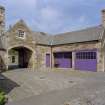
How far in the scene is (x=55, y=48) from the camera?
33.8 metres

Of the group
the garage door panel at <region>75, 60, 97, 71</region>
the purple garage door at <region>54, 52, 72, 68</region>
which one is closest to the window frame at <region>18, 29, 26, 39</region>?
the purple garage door at <region>54, 52, 72, 68</region>

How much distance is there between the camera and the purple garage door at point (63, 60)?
32169 mm

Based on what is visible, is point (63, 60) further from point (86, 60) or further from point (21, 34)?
point (21, 34)

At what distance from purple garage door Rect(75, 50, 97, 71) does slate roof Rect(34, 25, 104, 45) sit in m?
1.90

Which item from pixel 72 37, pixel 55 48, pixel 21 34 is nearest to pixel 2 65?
pixel 21 34

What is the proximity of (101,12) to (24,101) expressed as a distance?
70.9ft

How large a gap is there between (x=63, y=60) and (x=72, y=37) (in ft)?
13.3

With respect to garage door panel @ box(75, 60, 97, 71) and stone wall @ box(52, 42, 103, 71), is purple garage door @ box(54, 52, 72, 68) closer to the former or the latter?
stone wall @ box(52, 42, 103, 71)

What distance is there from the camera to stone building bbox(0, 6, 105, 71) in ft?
89.4

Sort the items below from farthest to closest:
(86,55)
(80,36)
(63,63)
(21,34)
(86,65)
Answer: (63,63), (80,36), (21,34), (86,55), (86,65)

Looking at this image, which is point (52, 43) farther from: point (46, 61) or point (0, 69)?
point (0, 69)

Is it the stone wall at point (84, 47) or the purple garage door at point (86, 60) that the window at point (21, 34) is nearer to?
the stone wall at point (84, 47)

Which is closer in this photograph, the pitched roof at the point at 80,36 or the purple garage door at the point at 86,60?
the purple garage door at the point at 86,60

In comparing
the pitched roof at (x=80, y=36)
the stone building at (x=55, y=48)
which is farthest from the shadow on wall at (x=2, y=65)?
the pitched roof at (x=80, y=36)
